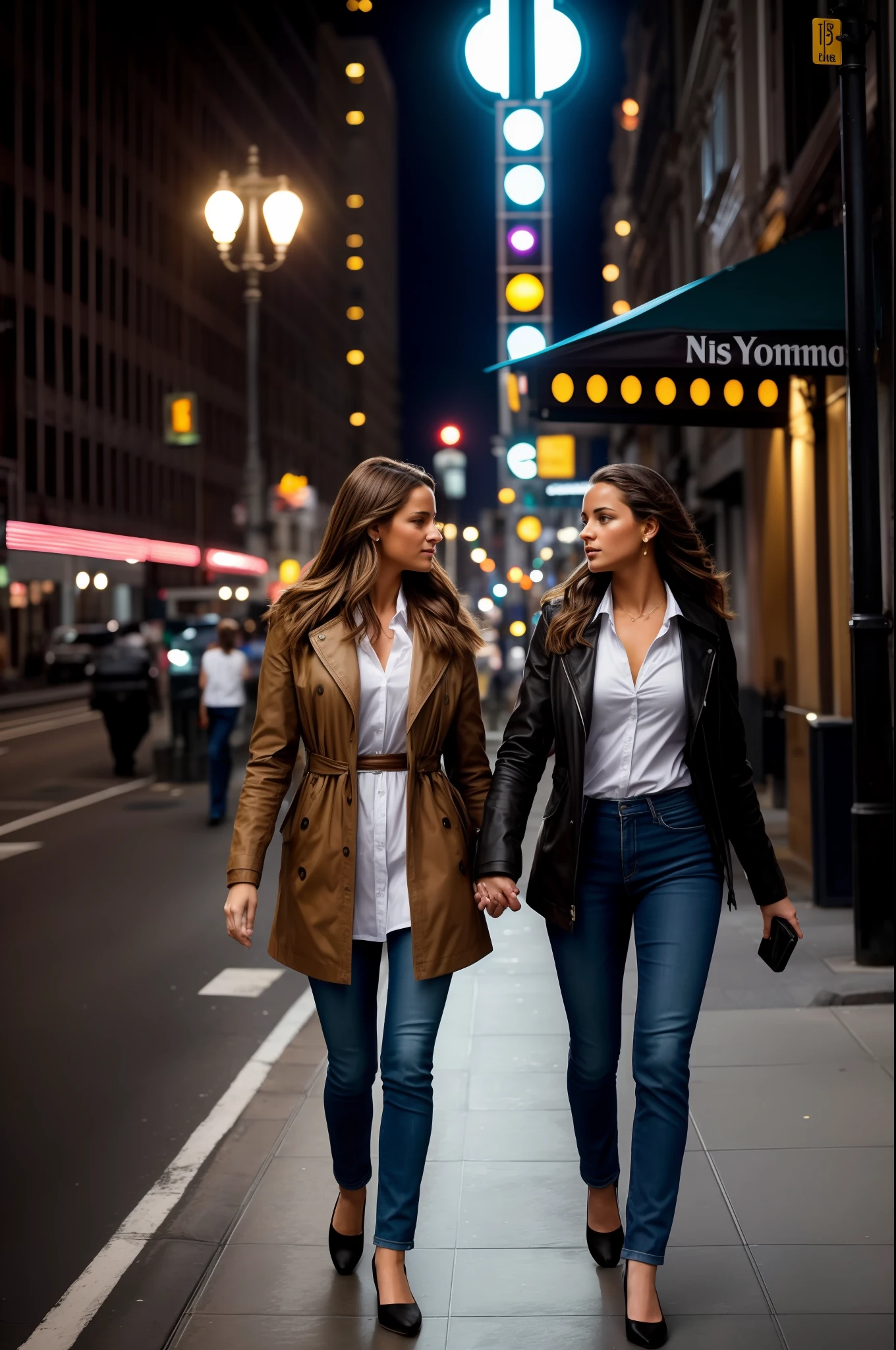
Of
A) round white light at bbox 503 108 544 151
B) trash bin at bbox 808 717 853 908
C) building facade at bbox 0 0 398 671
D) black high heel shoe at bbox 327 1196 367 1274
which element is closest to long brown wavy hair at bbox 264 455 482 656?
black high heel shoe at bbox 327 1196 367 1274

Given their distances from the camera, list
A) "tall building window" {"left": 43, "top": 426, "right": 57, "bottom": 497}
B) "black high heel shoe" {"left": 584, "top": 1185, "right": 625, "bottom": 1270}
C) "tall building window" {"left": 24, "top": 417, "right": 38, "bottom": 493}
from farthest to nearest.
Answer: "tall building window" {"left": 43, "top": 426, "right": 57, "bottom": 497} < "tall building window" {"left": 24, "top": 417, "right": 38, "bottom": 493} < "black high heel shoe" {"left": 584, "top": 1185, "right": 625, "bottom": 1270}

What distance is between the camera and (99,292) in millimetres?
60250

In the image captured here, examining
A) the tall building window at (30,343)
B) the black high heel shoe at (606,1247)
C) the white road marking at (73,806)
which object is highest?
the tall building window at (30,343)

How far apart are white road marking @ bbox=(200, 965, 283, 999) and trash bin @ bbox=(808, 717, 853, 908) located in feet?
10.4

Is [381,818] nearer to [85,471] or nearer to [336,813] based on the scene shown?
[336,813]

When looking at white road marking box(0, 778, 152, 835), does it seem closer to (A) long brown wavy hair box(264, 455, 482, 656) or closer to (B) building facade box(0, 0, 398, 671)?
(A) long brown wavy hair box(264, 455, 482, 656)

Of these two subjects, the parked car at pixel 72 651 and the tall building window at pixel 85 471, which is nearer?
the parked car at pixel 72 651

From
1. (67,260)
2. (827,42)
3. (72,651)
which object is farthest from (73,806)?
(67,260)

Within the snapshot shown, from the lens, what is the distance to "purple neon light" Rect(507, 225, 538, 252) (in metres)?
17.1

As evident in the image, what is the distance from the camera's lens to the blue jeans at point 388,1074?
148 inches

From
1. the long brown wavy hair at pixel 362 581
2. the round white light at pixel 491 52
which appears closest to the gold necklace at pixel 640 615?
the long brown wavy hair at pixel 362 581

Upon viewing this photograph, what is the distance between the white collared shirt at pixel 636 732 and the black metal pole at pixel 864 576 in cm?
343

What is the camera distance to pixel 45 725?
2958cm

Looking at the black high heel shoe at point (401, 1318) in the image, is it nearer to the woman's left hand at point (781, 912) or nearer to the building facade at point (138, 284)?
the woman's left hand at point (781, 912)
